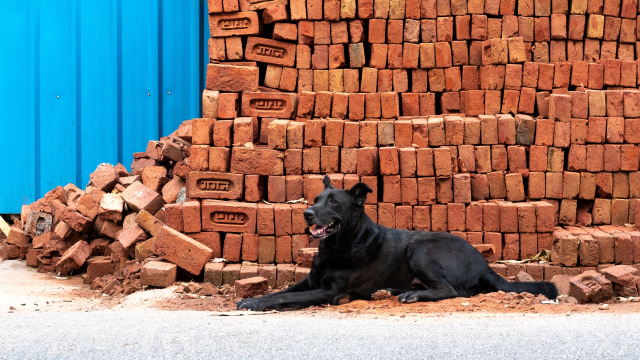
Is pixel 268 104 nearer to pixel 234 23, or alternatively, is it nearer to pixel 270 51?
pixel 270 51

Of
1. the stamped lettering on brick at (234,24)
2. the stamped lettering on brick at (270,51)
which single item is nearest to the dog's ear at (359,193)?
the stamped lettering on brick at (270,51)

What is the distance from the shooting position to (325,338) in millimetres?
4164

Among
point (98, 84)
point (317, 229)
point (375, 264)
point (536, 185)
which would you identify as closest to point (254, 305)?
point (317, 229)

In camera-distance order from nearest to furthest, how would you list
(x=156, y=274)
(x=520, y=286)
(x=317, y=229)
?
(x=317, y=229)
(x=520, y=286)
(x=156, y=274)

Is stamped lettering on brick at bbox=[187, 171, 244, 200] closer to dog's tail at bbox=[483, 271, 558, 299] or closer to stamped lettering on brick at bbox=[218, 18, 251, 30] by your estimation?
stamped lettering on brick at bbox=[218, 18, 251, 30]

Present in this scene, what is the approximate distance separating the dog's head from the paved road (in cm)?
103

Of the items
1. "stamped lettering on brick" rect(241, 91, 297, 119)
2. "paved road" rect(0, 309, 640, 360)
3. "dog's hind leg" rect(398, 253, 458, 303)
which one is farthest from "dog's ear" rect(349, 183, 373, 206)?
"stamped lettering on brick" rect(241, 91, 297, 119)

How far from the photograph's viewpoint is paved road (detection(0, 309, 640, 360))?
3.88 m

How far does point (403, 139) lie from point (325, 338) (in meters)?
3.49

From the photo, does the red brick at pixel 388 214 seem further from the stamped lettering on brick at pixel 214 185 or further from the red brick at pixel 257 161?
the stamped lettering on brick at pixel 214 185

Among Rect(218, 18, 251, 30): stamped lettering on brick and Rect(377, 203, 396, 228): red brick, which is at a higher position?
Rect(218, 18, 251, 30): stamped lettering on brick

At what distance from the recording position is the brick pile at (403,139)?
7.12 meters

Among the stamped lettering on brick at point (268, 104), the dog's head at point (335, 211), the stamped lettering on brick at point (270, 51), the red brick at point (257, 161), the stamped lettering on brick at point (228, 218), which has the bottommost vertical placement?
the stamped lettering on brick at point (228, 218)

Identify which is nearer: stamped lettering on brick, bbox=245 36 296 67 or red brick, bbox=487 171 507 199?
red brick, bbox=487 171 507 199
